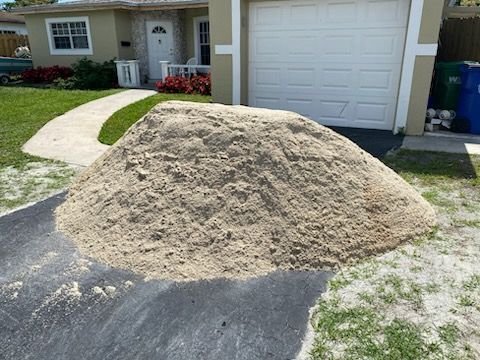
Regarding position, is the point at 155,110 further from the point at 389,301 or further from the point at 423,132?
the point at 423,132

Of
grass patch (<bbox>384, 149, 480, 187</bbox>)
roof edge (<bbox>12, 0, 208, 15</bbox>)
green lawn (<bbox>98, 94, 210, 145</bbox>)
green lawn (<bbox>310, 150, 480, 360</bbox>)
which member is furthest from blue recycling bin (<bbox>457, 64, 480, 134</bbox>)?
roof edge (<bbox>12, 0, 208, 15</bbox>)

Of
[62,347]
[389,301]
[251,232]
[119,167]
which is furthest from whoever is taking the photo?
[119,167]

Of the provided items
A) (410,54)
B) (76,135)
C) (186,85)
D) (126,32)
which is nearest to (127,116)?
(76,135)

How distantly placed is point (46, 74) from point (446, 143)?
15.1m

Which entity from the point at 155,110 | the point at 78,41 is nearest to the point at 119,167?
the point at 155,110

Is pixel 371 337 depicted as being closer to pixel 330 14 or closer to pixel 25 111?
pixel 330 14

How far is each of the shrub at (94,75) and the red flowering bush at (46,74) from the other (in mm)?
868

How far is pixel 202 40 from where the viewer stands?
16.2 m

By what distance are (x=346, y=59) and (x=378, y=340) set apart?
728cm

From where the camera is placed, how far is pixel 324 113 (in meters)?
9.30

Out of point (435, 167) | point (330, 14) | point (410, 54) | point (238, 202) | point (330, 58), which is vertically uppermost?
point (330, 14)

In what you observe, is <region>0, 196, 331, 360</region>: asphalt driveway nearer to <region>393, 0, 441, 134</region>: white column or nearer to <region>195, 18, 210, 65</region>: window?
<region>393, 0, 441, 134</region>: white column

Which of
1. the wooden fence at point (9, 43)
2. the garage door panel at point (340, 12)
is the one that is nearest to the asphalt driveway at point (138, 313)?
the garage door panel at point (340, 12)

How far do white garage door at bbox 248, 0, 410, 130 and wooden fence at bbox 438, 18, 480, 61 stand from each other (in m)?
3.81
